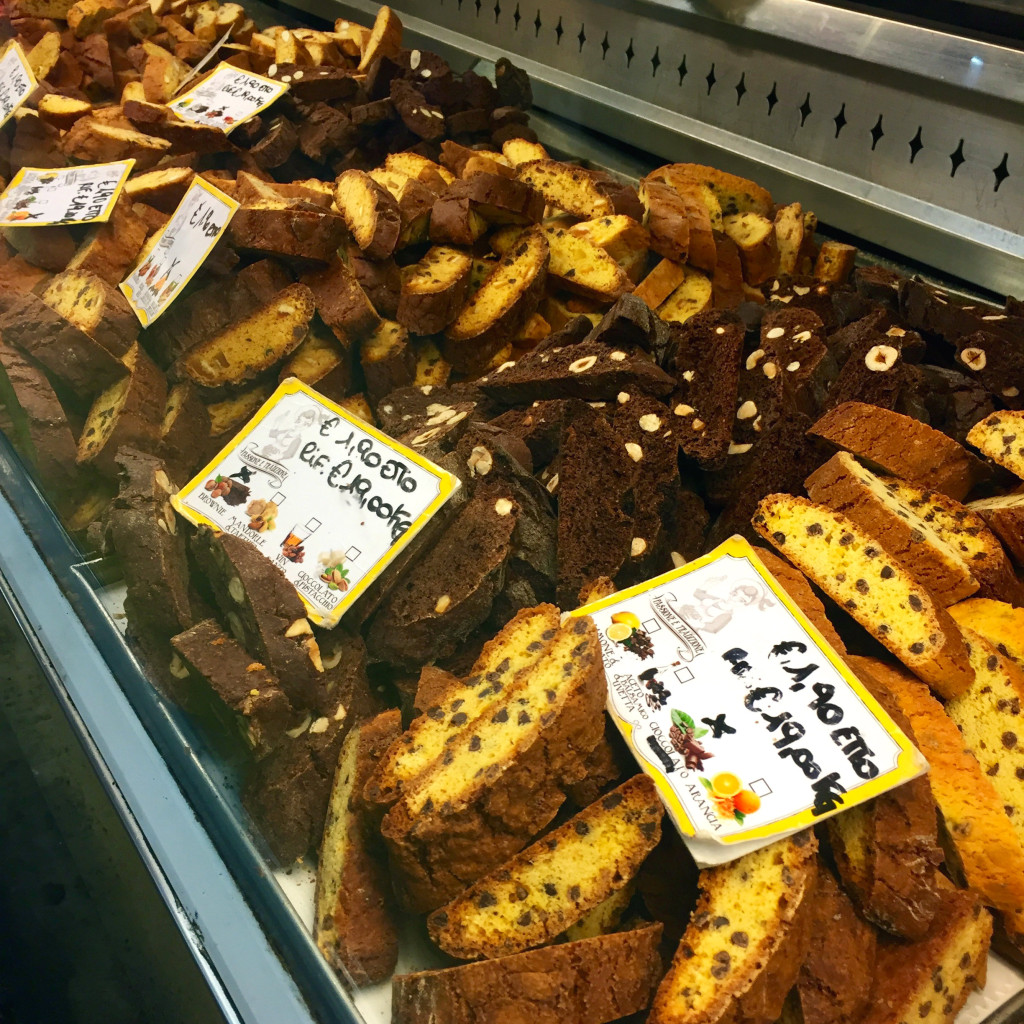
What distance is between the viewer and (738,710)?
4.21 ft

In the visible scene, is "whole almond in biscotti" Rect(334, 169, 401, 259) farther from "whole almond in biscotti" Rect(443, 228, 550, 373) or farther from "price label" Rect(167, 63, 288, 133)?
"price label" Rect(167, 63, 288, 133)

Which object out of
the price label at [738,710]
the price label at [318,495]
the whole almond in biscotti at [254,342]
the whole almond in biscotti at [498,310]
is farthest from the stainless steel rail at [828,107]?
the price label at [318,495]

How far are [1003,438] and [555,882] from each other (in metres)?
1.35

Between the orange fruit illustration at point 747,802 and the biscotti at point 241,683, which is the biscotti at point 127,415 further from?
the orange fruit illustration at point 747,802

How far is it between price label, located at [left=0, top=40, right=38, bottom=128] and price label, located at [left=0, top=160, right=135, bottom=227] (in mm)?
440

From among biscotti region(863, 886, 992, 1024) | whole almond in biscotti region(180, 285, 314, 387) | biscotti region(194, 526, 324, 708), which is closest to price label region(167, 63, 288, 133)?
whole almond in biscotti region(180, 285, 314, 387)

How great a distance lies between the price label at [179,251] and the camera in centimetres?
209

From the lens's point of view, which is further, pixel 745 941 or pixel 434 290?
pixel 434 290

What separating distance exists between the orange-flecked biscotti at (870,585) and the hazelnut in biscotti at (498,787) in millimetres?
534

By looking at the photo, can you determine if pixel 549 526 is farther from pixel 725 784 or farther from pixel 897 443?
pixel 897 443

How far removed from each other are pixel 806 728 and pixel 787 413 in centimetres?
84

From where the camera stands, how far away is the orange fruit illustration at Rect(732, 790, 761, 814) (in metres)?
1.18

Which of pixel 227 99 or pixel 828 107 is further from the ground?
pixel 828 107

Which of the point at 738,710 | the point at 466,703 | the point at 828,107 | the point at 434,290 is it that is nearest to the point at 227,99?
the point at 434,290
